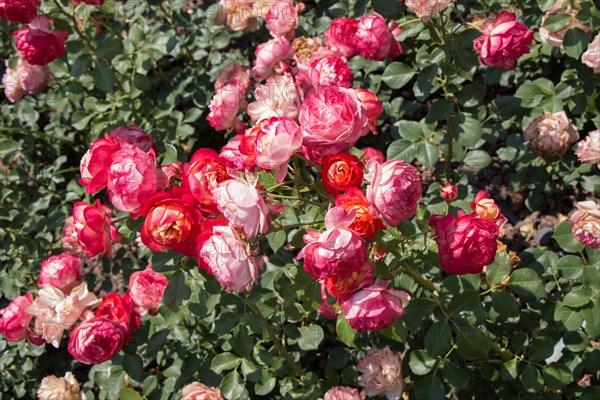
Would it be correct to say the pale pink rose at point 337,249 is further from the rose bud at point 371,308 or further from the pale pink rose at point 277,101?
the pale pink rose at point 277,101

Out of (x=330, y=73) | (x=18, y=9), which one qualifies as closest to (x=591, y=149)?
(x=330, y=73)

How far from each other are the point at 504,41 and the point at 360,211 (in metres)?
0.92

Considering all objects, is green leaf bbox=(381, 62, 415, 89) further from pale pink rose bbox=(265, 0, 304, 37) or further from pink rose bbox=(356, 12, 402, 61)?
pale pink rose bbox=(265, 0, 304, 37)

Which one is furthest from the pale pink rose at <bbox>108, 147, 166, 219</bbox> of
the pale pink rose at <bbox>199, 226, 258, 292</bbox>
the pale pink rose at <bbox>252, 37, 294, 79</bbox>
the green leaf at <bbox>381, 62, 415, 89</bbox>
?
→ the green leaf at <bbox>381, 62, 415, 89</bbox>

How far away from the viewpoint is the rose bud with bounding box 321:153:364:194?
126 centimetres

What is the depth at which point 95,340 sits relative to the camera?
160 cm

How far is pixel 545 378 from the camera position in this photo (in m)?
1.73

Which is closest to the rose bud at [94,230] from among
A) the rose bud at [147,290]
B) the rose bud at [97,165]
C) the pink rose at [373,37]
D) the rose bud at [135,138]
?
the rose bud at [97,165]

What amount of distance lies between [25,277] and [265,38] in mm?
1409

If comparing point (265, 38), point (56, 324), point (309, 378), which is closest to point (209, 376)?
point (309, 378)

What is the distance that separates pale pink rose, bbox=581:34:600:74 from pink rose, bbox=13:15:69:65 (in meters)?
1.73

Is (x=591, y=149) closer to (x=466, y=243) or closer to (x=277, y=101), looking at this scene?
(x=466, y=243)

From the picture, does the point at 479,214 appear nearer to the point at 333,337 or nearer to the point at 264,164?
the point at 264,164

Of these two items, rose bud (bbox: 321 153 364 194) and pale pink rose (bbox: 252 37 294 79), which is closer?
rose bud (bbox: 321 153 364 194)
